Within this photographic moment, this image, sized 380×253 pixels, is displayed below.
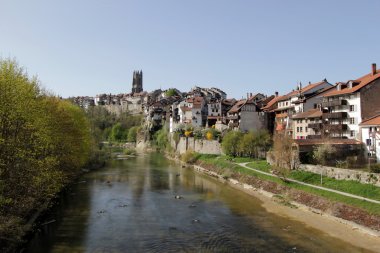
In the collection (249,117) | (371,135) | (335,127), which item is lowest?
(371,135)

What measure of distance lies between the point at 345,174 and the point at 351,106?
15.3 metres

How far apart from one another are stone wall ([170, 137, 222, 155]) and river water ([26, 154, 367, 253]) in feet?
85.5

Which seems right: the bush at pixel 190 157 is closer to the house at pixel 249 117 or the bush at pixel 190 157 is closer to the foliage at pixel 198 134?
the foliage at pixel 198 134

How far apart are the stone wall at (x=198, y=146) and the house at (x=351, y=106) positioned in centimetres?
2611

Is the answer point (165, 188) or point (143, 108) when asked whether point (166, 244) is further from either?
point (143, 108)

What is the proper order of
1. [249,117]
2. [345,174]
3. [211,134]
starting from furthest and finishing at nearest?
[211,134]
[249,117]
[345,174]

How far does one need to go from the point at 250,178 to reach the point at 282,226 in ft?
63.3

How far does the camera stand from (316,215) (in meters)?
34.2

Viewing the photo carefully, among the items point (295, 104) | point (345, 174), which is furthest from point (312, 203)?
point (295, 104)

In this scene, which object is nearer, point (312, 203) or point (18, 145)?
point (18, 145)

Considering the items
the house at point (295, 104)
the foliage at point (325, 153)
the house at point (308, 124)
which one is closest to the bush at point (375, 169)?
the foliage at point (325, 153)

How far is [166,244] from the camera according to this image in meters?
26.3

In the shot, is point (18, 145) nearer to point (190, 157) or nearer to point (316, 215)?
point (316, 215)

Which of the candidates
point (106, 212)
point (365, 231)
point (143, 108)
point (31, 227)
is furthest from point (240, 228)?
point (143, 108)
